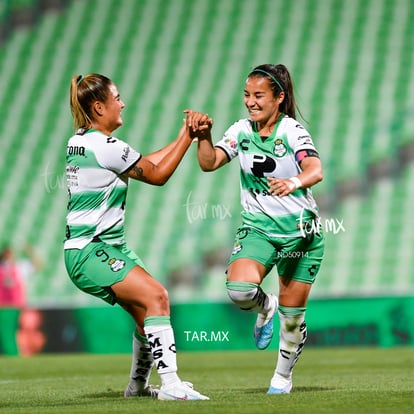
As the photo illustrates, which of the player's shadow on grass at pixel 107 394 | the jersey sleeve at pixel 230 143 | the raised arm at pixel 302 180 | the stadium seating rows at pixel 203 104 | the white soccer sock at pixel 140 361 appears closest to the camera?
the raised arm at pixel 302 180

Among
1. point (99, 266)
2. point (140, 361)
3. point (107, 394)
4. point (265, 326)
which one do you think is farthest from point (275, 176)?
point (107, 394)

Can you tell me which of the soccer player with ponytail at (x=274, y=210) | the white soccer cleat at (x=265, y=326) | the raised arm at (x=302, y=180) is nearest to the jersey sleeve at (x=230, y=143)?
the soccer player with ponytail at (x=274, y=210)

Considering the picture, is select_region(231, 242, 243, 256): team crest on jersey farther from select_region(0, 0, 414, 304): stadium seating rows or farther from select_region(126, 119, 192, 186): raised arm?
select_region(0, 0, 414, 304): stadium seating rows

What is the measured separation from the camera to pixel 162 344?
621 centimetres

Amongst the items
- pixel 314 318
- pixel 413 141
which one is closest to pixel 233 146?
pixel 314 318

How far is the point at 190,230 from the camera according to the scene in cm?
1672

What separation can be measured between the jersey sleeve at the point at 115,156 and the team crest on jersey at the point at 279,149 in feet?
3.03

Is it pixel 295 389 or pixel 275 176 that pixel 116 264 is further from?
pixel 295 389

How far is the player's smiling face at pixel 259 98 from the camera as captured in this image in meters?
6.81

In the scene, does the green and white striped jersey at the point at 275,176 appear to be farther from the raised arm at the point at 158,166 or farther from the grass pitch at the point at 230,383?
the grass pitch at the point at 230,383

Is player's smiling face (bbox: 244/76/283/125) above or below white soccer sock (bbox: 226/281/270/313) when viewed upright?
above

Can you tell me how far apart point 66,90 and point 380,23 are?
5.75 metres

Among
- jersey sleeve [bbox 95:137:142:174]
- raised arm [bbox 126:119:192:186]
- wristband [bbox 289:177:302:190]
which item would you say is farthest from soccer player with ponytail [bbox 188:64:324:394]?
jersey sleeve [bbox 95:137:142:174]

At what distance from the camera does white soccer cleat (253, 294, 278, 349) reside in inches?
275
